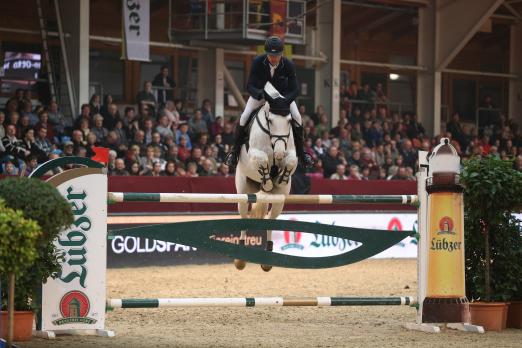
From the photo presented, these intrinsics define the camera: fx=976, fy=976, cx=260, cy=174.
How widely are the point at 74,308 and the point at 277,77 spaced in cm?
301

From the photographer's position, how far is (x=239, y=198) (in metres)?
8.27

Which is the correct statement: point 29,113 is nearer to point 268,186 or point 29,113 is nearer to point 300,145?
point 300,145

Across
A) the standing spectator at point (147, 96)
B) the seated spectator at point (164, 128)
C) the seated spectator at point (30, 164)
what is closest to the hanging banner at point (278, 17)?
the standing spectator at point (147, 96)

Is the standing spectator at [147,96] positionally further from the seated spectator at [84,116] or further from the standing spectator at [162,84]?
the seated spectator at [84,116]

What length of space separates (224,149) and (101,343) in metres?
11.8

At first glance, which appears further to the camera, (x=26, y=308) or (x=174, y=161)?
(x=174, y=161)

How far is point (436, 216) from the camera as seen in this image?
29.1ft

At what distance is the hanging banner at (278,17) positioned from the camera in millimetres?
21812

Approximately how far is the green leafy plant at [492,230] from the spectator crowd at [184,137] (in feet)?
23.8

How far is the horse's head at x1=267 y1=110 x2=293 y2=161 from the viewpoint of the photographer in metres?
9.04

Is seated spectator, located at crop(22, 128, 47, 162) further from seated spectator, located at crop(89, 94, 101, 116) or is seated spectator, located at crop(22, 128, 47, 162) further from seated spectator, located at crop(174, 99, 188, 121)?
seated spectator, located at crop(174, 99, 188, 121)

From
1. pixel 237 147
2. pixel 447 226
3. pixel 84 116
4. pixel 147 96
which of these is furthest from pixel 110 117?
pixel 447 226

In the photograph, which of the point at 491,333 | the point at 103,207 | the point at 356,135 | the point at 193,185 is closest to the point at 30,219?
the point at 103,207

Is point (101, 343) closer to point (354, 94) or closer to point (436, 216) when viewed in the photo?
point (436, 216)
